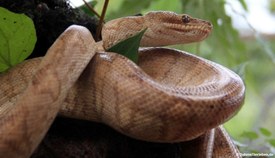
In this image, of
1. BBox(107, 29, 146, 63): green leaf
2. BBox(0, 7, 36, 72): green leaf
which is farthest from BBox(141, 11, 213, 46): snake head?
BBox(0, 7, 36, 72): green leaf

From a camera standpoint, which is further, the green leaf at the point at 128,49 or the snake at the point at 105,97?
the green leaf at the point at 128,49

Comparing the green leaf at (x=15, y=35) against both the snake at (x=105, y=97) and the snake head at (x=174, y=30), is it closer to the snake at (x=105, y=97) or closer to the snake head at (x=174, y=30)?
the snake at (x=105, y=97)

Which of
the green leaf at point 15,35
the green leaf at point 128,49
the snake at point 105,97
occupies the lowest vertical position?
the snake at point 105,97

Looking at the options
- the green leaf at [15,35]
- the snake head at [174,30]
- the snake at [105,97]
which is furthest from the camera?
the snake head at [174,30]

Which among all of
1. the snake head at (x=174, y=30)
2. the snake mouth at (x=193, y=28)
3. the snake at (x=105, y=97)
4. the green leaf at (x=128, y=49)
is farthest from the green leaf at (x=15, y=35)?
the snake mouth at (x=193, y=28)

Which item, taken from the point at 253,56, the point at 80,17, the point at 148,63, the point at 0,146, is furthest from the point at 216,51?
the point at 253,56

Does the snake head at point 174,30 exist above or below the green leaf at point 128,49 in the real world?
below

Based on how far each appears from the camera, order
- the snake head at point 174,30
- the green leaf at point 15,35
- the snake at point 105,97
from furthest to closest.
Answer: the snake head at point 174,30
the green leaf at point 15,35
the snake at point 105,97

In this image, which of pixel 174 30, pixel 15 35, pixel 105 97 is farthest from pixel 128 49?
pixel 174 30

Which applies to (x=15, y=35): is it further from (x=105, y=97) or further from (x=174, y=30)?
(x=174, y=30)
